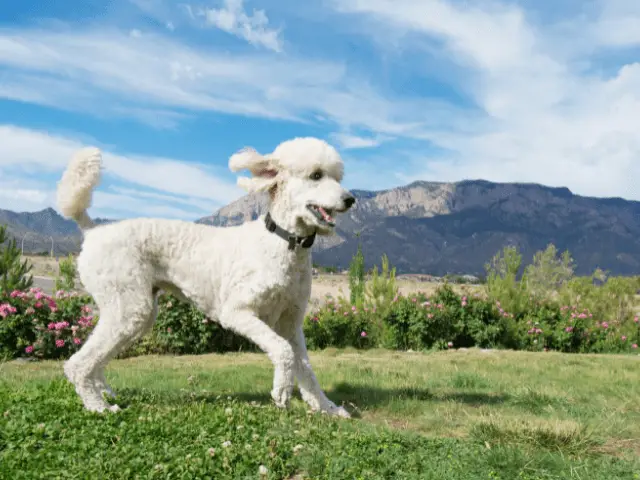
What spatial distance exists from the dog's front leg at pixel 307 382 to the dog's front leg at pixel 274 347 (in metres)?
0.44

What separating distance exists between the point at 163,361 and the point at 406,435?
238 inches

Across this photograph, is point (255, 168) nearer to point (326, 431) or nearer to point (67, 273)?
point (326, 431)

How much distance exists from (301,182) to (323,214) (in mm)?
351

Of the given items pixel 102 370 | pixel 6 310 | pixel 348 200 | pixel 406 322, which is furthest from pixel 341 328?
pixel 348 200

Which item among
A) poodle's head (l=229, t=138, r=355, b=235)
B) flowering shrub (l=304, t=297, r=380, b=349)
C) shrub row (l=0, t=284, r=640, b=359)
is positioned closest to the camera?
poodle's head (l=229, t=138, r=355, b=235)

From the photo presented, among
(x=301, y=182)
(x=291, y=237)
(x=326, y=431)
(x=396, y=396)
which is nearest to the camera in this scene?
(x=326, y=431)

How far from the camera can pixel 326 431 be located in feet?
15.4

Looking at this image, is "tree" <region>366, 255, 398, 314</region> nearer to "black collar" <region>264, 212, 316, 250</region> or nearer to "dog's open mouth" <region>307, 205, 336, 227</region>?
"black collar" <region>264, 212, 316, 250</region>

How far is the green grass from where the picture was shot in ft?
13.1

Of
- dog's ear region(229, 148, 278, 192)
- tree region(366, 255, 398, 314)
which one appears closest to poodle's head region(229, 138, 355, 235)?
dog's ear region(229, 148, 278, 192)

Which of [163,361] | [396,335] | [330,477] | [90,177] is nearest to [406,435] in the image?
[330,477]

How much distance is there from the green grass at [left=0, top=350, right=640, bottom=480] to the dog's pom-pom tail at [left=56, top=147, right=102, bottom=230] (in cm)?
180

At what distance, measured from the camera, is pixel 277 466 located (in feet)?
13.1

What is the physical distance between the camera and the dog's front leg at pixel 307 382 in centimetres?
557
